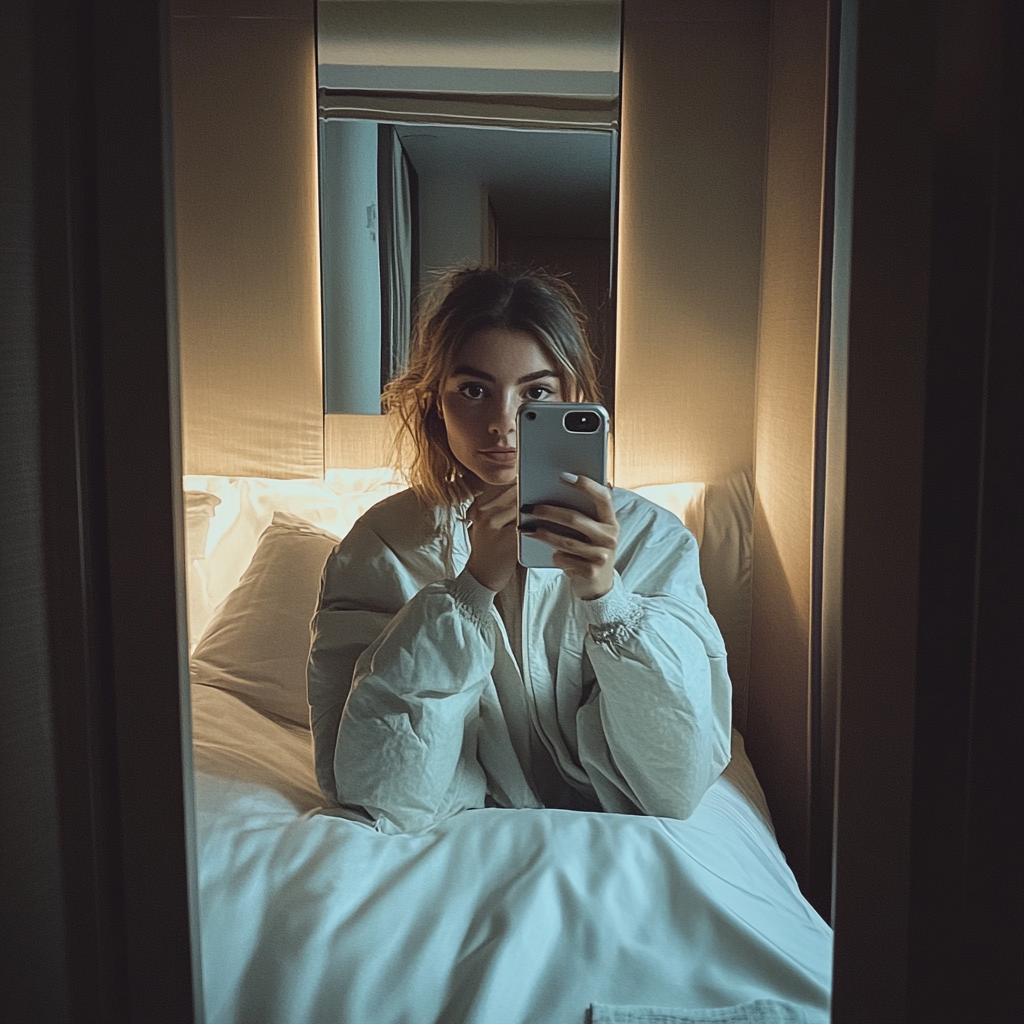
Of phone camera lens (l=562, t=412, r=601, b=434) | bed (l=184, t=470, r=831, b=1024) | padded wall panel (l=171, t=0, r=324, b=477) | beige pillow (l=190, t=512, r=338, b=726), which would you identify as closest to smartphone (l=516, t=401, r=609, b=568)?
phone camera lens (l=562, t=412, r=601, b=434)

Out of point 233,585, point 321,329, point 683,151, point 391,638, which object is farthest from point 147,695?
point 683,151

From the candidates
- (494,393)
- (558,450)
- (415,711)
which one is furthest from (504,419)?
(415,711)

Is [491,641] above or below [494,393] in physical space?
below

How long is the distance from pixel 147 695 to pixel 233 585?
66cm

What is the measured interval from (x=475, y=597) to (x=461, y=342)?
262 millimetres

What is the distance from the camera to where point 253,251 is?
1.04 meters

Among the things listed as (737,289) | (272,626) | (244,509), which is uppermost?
(737,289)

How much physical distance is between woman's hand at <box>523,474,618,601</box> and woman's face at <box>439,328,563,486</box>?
11 cm

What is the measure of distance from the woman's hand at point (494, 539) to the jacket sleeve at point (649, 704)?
7 centimetres

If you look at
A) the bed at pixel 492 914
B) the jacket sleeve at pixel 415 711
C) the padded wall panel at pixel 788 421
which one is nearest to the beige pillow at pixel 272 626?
the bed at pixel 492 914

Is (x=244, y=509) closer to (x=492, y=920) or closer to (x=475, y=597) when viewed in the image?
(x=475, y=597)

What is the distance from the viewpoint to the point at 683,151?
3.35ft

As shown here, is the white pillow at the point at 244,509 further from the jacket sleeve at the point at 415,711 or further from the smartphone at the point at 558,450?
the smartphone at the point at 558,450

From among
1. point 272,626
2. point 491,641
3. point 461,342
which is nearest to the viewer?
point 491,641
